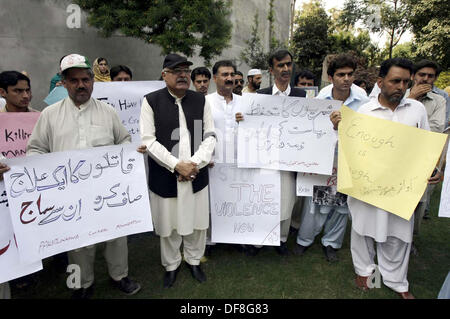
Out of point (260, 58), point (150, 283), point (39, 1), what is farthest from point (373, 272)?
point (260, 58)

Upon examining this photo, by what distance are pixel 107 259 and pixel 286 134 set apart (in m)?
2.24

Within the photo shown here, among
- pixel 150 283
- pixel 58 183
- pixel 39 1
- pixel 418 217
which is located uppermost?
pixel 39 1

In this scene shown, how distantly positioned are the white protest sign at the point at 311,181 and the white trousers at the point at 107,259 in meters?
1.97

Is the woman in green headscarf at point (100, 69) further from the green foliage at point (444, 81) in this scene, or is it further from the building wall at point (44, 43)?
the green foliage at point (444, 81)

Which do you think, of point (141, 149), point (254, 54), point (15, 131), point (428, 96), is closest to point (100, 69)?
point (15, 131)

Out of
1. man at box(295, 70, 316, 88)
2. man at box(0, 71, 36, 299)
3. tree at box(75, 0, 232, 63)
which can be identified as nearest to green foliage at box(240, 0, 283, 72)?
tree at box(75, 0, 232, 63)

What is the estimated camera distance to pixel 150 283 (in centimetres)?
315

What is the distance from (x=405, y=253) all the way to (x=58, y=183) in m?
3.19

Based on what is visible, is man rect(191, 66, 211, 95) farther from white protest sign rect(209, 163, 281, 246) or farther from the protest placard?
the protest placard

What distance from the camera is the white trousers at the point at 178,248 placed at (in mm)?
3080

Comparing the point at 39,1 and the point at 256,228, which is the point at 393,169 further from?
the point at 39,1

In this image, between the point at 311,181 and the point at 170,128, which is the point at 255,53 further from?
the point at 170,128

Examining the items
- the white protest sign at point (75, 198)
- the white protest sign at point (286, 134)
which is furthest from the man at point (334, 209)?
the white protest sign at point (75, 198)

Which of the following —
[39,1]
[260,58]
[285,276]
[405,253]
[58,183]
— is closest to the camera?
[58,183]
